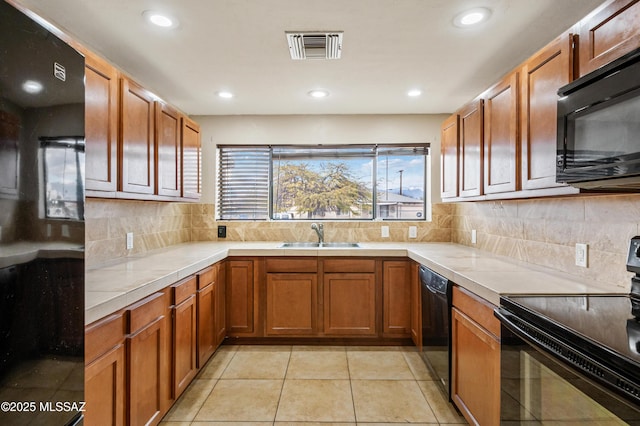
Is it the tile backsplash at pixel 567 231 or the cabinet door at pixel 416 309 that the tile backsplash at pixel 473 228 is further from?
the cabinet door at pixel 416 309

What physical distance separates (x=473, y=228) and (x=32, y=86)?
3.21 m

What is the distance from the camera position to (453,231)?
3545 millimetres

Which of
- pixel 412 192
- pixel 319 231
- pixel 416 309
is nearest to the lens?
pixel 416 309

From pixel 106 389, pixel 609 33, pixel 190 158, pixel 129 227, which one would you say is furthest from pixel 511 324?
pixel 190 158

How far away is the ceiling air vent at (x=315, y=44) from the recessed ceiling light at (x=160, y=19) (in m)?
0.64

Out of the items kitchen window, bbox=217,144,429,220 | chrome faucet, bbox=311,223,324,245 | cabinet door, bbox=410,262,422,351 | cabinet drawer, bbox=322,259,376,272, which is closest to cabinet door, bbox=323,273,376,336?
cabinet drawer, bbox=322,259,376,272

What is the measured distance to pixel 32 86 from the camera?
788 millimetres

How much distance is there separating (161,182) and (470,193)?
231 centimetres

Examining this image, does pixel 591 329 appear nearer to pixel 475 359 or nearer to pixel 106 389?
→ pixel 475 359

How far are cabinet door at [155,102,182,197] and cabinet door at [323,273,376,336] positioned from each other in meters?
1.53

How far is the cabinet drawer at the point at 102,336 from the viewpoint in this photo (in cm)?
122

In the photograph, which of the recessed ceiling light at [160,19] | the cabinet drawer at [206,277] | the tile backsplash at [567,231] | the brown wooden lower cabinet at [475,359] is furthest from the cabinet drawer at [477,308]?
the recessed ceiling light at [160,19]

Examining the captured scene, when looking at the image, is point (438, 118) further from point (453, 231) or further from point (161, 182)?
point (161, 182)

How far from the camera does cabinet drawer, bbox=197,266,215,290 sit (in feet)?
7.86
